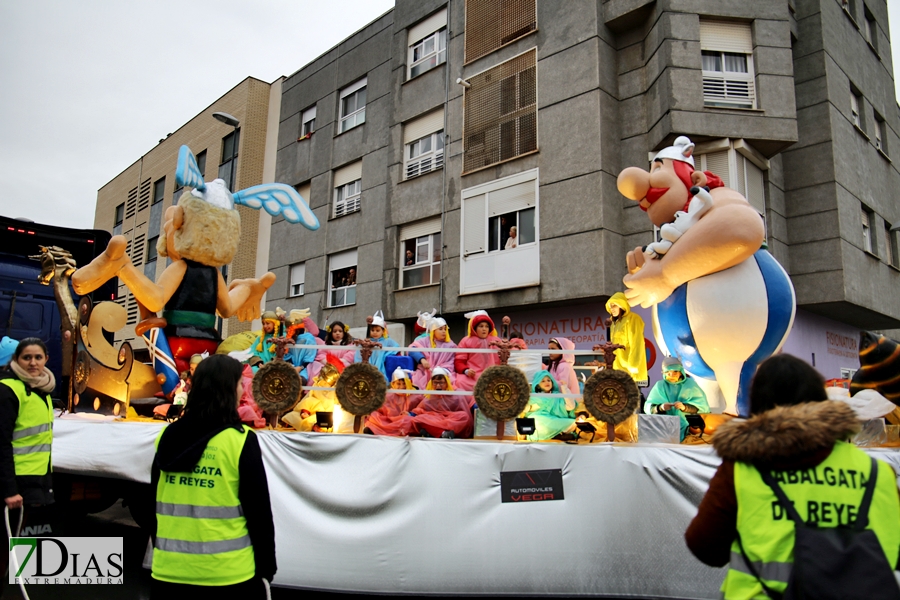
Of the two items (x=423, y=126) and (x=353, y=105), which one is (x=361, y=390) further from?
(x=353, y=105)

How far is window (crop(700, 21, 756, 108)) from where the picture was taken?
11.7 m

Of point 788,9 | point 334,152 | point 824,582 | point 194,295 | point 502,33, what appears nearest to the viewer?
point 824,582

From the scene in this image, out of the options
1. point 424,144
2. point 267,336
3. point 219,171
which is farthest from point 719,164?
point 219,171

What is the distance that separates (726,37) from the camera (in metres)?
11.8

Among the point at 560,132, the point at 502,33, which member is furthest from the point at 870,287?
the point at 502,33

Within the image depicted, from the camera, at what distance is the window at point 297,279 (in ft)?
61.1

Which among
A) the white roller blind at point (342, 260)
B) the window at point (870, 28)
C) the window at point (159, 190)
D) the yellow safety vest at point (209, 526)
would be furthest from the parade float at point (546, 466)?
the window at point (159, 190)

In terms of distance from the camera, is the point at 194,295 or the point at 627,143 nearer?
the point at 194,295

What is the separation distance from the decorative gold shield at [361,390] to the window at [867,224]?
12868 mm

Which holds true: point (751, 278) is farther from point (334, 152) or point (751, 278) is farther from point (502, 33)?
Answer: point (334, 152)

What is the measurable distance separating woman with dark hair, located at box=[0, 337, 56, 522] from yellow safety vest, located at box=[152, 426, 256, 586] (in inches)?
74.0

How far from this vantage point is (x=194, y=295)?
6184 mm

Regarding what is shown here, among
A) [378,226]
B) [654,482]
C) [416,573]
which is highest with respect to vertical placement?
[378,226]

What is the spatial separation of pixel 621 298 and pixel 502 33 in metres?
11.2
